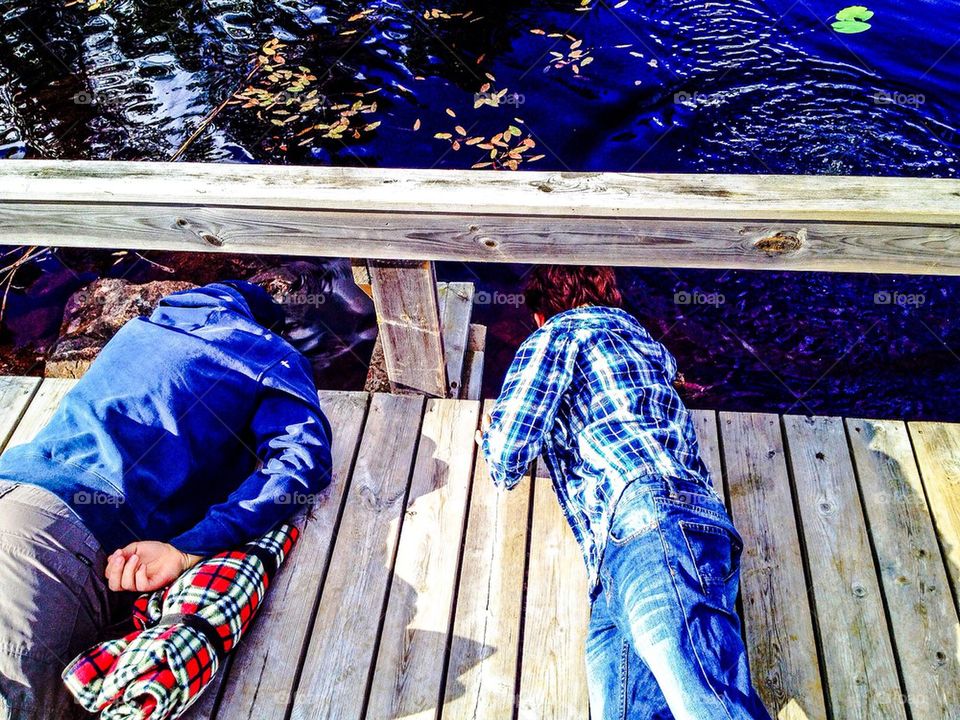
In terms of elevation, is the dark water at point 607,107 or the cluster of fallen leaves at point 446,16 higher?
the cluster of fallen leaves at point 446,16

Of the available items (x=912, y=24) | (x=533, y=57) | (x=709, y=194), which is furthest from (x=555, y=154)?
(x=709, y=194)

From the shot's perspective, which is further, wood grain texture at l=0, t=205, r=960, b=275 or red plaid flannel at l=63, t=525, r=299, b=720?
wood grain texture at l=0, t=205, r=960, b=275

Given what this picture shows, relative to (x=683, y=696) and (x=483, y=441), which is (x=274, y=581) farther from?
(x=683, y=696)

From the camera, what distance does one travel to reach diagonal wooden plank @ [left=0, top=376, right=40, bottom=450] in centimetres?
325

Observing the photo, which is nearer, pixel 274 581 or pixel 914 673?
pixel 914 673

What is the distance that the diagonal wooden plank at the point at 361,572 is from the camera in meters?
2.46

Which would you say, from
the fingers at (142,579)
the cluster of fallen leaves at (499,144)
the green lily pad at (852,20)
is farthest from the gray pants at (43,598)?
the green lily pad at (852,20)

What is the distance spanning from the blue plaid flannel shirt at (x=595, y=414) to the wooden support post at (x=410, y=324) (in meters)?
0.51

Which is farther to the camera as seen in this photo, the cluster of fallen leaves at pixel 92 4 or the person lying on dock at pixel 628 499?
the cluster of fallen leaves at pixel 92 4

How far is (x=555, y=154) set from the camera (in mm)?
6059

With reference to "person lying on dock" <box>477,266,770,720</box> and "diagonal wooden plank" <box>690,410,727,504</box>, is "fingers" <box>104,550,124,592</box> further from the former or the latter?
"diagonal wooden plank" <box>690,410,727,504</box>

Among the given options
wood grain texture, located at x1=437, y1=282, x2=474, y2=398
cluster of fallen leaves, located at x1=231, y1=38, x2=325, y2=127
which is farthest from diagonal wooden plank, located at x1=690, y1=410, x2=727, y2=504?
cluster of fallen leaves, located at x1=231, y1=38, x2=325, y2=127

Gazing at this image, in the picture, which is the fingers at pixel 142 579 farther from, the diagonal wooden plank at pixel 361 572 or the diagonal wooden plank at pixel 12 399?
the diagonal wooden plank at pixel 12 399

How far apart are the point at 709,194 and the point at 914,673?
5.46 feet
